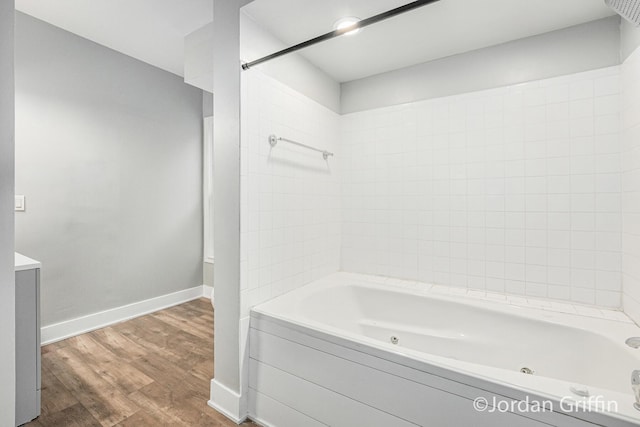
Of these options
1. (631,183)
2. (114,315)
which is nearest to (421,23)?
(631,183)

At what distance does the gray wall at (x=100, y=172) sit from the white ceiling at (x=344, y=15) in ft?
1.15

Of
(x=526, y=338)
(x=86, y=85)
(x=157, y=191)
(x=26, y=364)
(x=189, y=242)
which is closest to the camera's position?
(x=26, y=364)

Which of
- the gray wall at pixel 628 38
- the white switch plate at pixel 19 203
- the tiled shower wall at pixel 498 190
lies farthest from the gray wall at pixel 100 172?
the gray wall at pixel 628 38

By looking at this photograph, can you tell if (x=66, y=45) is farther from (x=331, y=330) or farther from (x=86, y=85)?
(x=331, y=330)

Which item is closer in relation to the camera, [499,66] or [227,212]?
[227,212]

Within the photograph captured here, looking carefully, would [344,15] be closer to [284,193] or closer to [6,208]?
[284,193]

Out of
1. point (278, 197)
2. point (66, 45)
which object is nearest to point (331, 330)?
point (278, 197)

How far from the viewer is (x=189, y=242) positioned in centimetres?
341

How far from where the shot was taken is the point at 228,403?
1.63m

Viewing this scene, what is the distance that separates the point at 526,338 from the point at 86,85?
3.88 meters

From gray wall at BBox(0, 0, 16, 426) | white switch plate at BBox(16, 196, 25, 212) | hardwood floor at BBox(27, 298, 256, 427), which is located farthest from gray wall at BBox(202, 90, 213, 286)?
gray wall at BBox(0, 0, 16, 426)

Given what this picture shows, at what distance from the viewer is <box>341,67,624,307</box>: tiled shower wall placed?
171cm

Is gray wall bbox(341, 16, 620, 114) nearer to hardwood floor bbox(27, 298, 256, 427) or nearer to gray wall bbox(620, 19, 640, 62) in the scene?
gray wall bbox(620, 19, 640, 62)

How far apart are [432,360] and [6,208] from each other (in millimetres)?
1606
